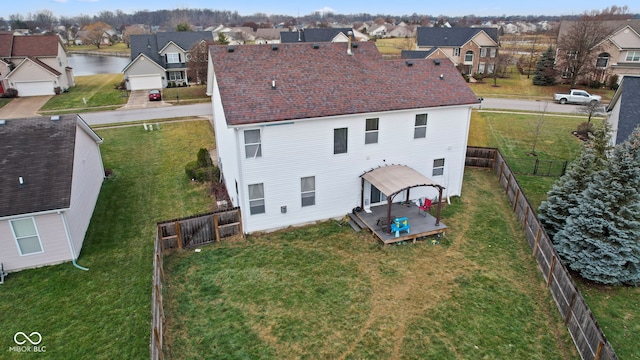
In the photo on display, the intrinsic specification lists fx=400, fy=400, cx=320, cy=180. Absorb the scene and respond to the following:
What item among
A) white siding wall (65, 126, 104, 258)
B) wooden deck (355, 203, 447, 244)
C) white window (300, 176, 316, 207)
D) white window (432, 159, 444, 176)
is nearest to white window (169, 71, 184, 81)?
white siding wall (65, 126, 104, 258)

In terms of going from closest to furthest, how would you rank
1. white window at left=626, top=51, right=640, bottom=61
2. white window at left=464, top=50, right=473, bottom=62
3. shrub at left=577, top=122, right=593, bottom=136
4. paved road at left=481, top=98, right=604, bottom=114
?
shrub at left=577, top=122, right=593, bottom=136
paved road at left=481, top=98, right=604, bottom=114
white window at left=626, top=51, right=640, bottom=61
white window at left=464, top=50, right=473, bottom=62

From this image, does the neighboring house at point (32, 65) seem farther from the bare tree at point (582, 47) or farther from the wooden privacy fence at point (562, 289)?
the bare tree at point (582, 47)

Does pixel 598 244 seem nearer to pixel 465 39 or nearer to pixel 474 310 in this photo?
pixel 474 310

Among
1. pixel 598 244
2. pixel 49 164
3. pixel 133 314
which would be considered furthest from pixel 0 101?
pixel 598 244

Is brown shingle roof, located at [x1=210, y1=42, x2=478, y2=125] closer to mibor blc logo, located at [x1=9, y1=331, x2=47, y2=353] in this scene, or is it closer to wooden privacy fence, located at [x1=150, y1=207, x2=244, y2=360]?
wooden privacy fence, located at [x1=150, y1=207, x2=244, y2=360]

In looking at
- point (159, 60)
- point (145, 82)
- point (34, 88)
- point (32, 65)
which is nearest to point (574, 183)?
point (145, 82)

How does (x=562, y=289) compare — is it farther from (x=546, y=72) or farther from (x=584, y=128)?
(x=546, y=72)
